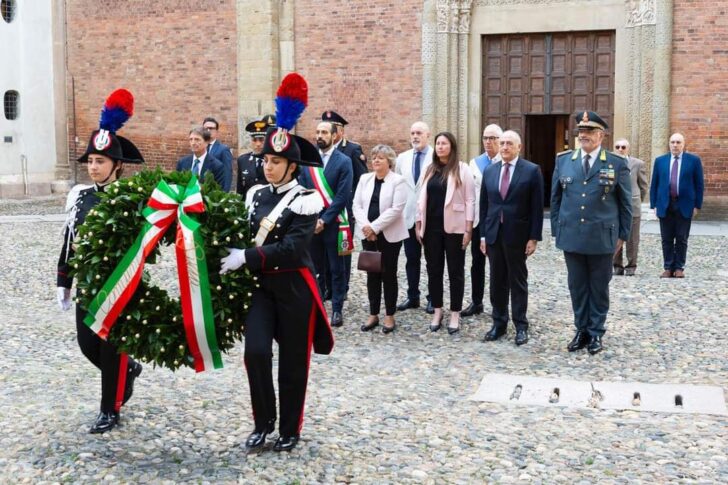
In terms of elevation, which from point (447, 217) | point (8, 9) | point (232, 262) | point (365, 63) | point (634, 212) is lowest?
point (634, 212)

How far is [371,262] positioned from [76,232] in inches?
132

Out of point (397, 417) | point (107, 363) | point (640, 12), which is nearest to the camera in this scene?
point (107, 363)

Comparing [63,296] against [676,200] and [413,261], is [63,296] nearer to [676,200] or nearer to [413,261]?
[413,261]

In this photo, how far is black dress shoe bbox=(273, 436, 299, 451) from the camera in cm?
523

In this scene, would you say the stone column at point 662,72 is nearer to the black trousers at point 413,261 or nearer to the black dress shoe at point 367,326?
the black trousers at point 413,261

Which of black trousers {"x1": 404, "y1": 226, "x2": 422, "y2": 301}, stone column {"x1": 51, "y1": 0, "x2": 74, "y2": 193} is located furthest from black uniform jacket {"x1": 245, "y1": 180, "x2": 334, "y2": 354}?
stone column {"x1": 51, "y1": 0, "x2": 74, "y2": 193}

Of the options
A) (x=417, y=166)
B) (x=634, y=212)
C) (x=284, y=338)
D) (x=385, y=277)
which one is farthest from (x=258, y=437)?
(x=634, y=212)

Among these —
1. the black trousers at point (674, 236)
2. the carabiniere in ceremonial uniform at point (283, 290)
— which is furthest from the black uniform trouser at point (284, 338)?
the black trousers at point (674, 236)

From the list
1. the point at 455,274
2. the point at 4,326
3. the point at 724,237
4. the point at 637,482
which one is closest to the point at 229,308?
the point at 637,482

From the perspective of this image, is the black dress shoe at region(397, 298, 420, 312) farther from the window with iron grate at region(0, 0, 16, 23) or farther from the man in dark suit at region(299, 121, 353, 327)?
the window with iron grate at region(0, 0, 16, 23)

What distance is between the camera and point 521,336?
26.9 ft

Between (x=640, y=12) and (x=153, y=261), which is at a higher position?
(x=640, y=12)

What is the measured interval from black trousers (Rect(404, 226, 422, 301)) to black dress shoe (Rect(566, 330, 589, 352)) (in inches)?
75.9

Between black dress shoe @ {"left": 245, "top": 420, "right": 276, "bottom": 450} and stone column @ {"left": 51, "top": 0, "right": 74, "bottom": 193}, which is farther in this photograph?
stone column @ {"left": 51, "top": 0, "right": 74, "bottom": 193}
